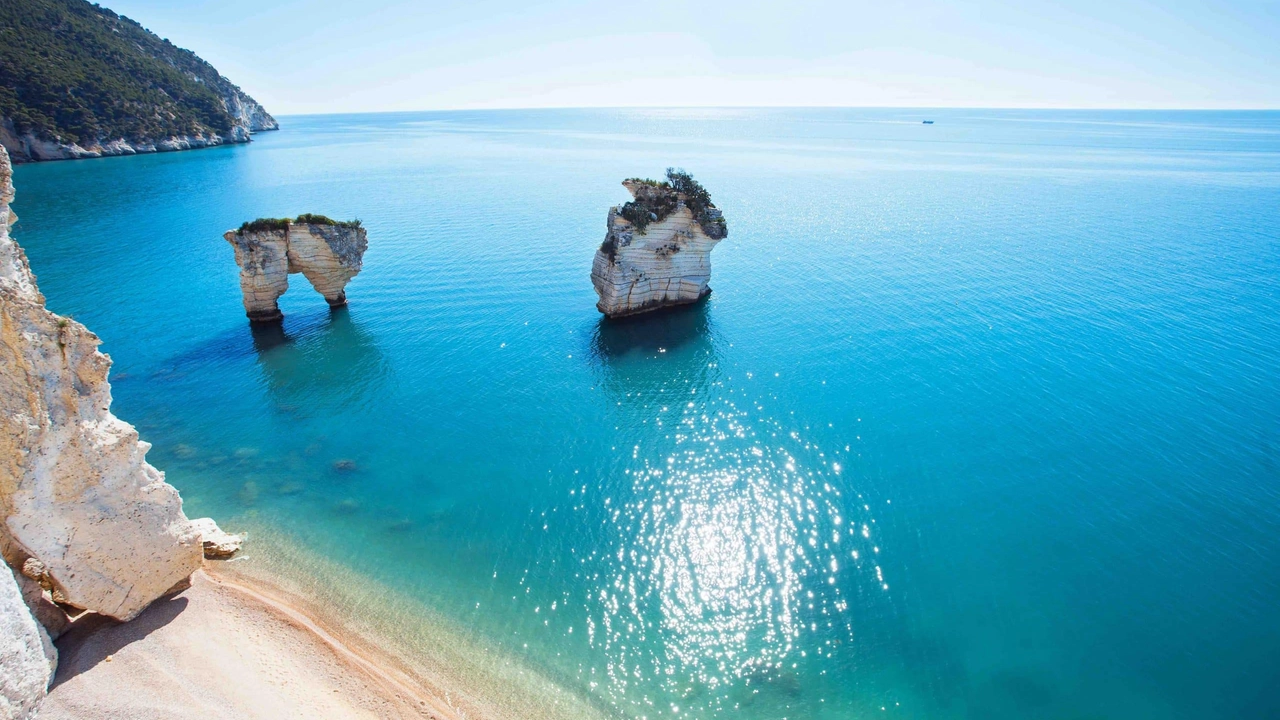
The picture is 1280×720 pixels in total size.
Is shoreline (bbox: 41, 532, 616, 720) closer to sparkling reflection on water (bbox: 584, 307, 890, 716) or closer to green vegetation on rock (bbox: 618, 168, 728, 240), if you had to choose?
sparkling reflection on water (bbox: 584, 307, 890, 716)

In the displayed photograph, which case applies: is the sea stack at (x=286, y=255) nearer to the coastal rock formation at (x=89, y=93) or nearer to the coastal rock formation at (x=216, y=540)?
the coastal rock formation at (x=216, y=540)

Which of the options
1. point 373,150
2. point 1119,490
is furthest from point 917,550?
point 373,150

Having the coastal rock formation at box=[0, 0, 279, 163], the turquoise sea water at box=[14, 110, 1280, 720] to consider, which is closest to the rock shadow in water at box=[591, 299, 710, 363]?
the turquoise sea water at box=[14, 110, 1280, 720]

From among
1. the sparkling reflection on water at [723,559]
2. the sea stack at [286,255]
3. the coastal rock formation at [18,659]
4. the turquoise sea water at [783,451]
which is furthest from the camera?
the sea stack at [286,255]

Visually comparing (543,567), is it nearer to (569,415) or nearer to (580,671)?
(580,671)

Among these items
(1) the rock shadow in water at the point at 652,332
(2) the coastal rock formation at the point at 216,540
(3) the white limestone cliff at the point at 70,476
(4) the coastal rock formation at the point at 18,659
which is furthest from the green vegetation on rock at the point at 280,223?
(4) the coastal rock formation at the point at 18,659

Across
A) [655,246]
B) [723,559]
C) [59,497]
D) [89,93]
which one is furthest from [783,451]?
[89,93]

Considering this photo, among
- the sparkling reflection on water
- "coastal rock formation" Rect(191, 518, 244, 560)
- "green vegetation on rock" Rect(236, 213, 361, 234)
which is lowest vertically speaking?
the sparkling reflection on water
